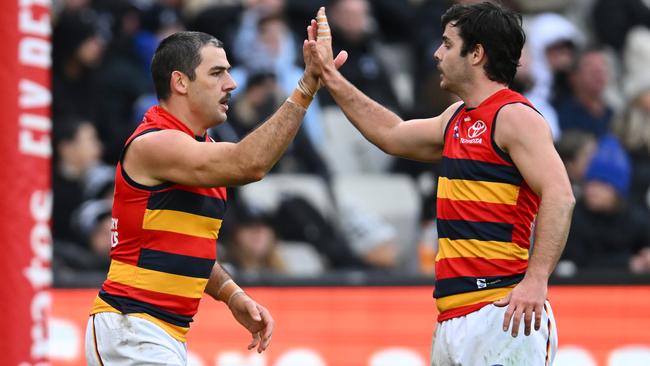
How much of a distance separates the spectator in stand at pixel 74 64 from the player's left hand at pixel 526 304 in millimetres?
7017

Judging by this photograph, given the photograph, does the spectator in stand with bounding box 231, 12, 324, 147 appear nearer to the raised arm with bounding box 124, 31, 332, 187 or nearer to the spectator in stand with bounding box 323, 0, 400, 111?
the spectator in stand with bounding box 323, 0, 400, 111

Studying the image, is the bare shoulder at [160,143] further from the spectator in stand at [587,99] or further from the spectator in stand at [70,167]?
the spectator in stand at [587,99]

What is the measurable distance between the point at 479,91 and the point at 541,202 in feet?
2.24

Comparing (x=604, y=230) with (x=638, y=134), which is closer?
(x=604, y=230)

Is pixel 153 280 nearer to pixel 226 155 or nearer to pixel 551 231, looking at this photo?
pixel 226 155

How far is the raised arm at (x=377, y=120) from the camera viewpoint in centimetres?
639

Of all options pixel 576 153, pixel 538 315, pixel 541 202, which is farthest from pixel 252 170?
pixel 576 153

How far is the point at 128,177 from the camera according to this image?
19.9 feet

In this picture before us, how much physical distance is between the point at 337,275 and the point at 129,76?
3155 mm

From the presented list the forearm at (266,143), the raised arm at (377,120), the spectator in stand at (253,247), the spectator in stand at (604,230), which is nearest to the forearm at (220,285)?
the forearm at (266,143)

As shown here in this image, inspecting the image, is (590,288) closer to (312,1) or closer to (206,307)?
(206,307)

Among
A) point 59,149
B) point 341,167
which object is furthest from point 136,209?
point 341,167

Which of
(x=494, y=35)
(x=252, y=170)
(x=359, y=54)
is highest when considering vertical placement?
(x=359, y=54)

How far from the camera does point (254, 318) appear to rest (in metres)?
6.53
